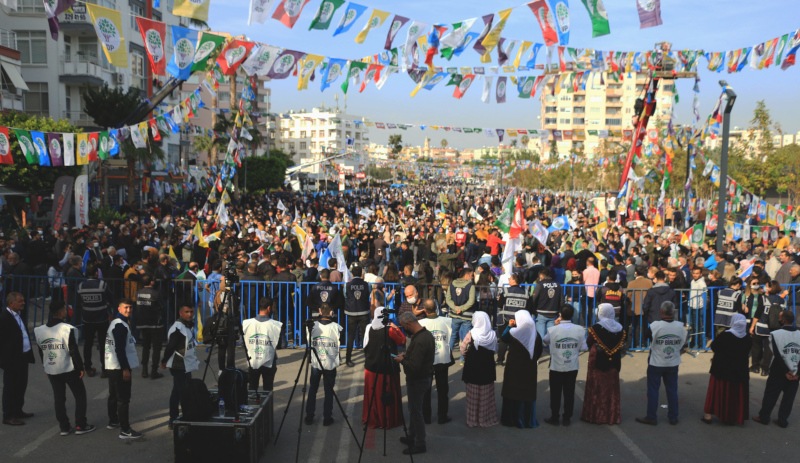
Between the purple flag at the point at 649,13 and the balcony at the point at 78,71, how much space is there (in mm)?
32160

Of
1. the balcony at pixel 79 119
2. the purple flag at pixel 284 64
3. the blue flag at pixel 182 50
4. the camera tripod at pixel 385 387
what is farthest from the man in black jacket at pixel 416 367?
the balcony at pixel 79 119

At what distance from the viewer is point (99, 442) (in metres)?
7.29

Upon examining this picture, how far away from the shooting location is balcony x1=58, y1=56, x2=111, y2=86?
116 ft

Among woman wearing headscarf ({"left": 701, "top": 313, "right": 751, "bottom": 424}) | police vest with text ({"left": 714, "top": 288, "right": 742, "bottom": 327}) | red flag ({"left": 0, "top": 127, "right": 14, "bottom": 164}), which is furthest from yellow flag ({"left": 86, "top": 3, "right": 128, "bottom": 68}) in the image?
police vest with text ({"left": 714, "top": 288, "right": 742, "bottom": 327})

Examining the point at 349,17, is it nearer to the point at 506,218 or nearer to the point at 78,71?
the point at 506,218

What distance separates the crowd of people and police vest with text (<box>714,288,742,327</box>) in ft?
0.07

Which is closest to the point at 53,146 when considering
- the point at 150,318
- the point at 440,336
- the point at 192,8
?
the point at 192,8

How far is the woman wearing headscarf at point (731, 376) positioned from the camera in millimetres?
7707

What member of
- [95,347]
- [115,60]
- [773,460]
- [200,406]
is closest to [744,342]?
[773,460]

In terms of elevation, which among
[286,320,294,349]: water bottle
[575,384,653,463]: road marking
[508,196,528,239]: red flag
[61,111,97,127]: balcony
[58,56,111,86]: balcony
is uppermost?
[58,56,111,86]: balcony

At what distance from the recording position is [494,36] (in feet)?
46.5

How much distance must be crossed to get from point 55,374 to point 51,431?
900 mm

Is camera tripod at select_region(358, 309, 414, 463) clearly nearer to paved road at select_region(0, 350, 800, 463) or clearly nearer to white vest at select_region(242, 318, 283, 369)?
paved road at select_region(0, 350, 800, 463)

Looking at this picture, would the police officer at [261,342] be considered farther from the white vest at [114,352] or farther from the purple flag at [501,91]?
the purple flag at [501,91]
